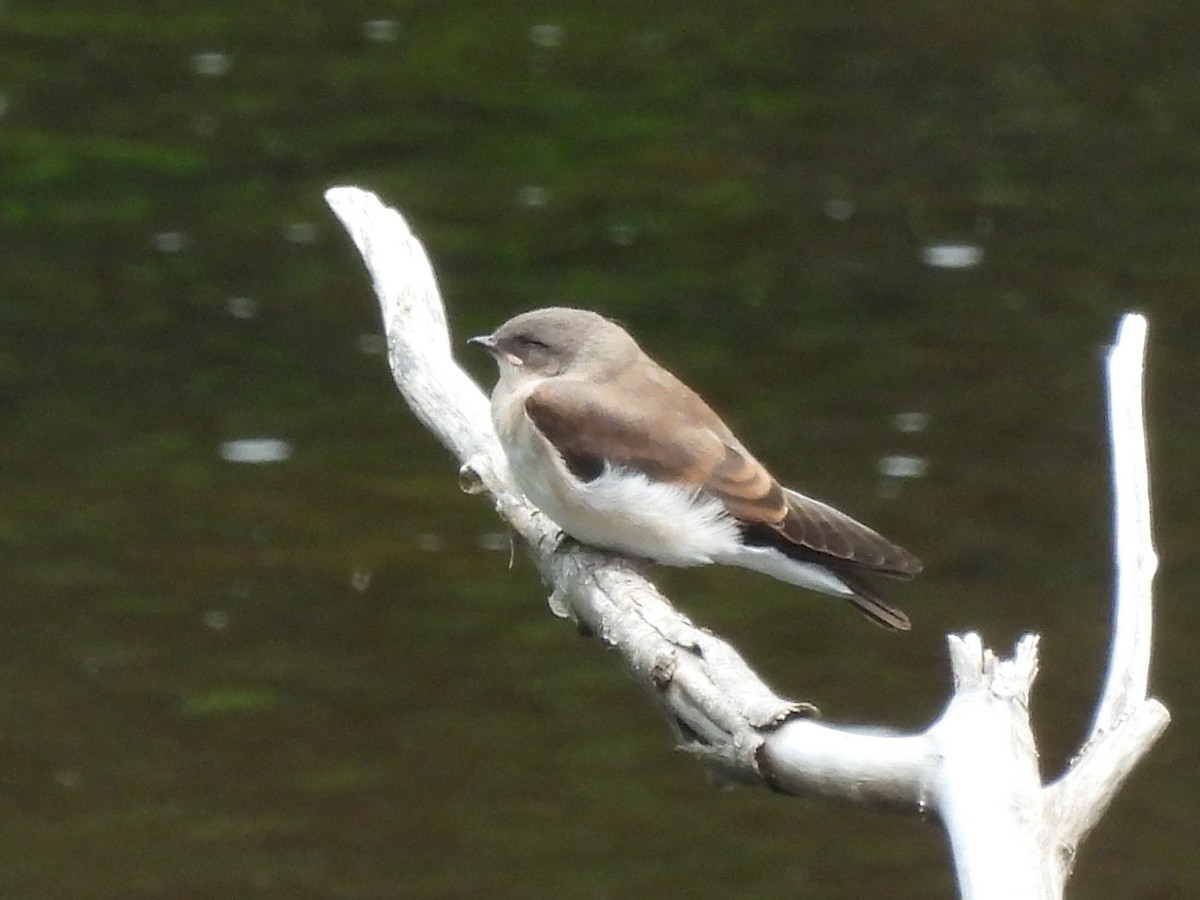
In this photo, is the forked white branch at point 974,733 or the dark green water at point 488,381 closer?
the forked white branch at point 974,733

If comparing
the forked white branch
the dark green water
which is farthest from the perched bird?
the dark green water

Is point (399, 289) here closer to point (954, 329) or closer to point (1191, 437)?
point (1191, 437)

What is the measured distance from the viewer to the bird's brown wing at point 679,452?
5.69m

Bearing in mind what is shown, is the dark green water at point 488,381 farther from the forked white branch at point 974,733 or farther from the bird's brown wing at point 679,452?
the forked white branch at point 974,733

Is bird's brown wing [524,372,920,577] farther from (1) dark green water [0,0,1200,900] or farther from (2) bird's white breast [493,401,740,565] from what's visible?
(1) dark green water [0,0,1200,900]

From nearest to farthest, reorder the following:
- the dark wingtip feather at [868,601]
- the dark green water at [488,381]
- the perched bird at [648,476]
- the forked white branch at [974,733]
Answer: the forked white branch at [974,733] → the dark wingtip feather at [868,601] → the perched bird at [648,476] → the dark green water at [488,381]

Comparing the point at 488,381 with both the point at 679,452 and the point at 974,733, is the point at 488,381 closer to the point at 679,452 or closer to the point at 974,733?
the point at 679,452

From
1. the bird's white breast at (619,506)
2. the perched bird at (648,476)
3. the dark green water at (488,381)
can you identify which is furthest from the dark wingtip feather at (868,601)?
the dark green water at (488,381)

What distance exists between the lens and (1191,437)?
38.4ft

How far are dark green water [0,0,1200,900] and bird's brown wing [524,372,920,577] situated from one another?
3180mm

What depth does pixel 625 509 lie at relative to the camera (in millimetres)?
5773

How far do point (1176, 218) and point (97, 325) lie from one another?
618cm

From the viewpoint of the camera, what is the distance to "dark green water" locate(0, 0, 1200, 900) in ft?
30.2

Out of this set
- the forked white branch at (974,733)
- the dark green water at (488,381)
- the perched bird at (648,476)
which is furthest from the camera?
the dark green water at (488,381)
